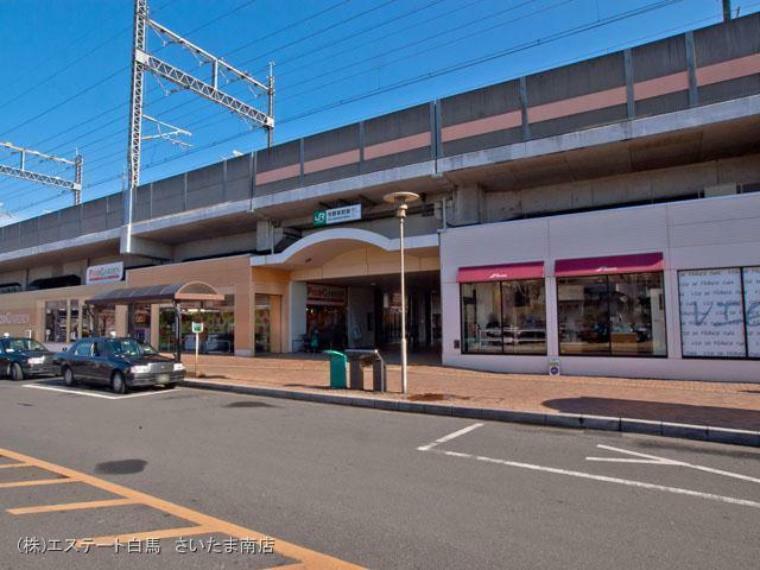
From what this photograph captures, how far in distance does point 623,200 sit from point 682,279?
15.9 feet

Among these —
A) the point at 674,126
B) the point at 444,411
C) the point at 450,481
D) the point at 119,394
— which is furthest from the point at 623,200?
the point at 119,394

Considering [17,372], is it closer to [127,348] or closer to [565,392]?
[127,348]

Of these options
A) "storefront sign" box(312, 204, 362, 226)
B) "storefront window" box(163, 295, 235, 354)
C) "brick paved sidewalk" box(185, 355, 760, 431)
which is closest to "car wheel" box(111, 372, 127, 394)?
"brick paved sidewalk" box(185, 355, 760, 431)

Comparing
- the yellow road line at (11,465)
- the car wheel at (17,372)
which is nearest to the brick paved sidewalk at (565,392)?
the car wheel at (17,372)

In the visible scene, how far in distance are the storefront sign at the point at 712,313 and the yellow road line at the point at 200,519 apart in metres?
13.1

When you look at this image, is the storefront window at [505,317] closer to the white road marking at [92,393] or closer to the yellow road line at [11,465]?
the white road marking at [92,393]

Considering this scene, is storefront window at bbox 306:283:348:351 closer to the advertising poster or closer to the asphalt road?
the asphalt road

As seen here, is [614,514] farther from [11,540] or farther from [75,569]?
[11,540]

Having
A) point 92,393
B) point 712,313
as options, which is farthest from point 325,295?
point 712,313

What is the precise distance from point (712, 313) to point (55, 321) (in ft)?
123

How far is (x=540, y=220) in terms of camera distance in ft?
52.3

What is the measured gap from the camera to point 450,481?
567 cm

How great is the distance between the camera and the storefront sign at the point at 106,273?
30.9 metres

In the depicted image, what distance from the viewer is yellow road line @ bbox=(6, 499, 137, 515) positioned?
15.6 feet
